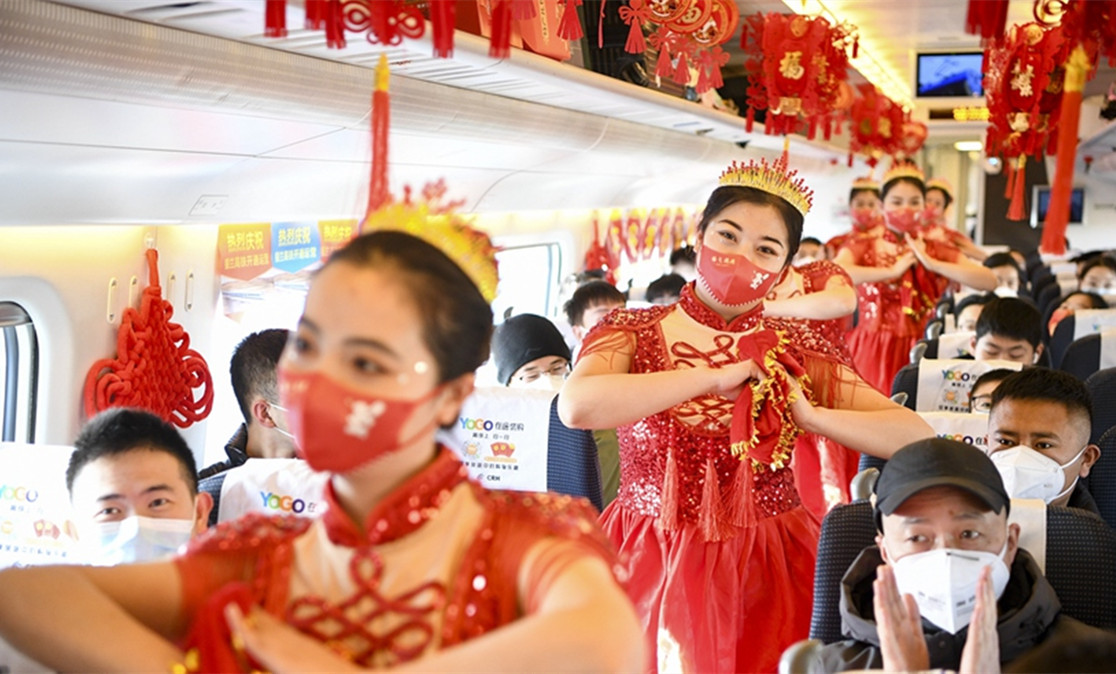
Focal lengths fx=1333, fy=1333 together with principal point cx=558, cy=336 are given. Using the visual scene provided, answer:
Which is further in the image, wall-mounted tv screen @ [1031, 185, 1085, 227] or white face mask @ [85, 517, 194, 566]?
wall-mounted tv screen @ [1031, 185, 1085, 227]

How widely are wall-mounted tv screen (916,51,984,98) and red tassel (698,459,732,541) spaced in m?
12.3

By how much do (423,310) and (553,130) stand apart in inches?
183

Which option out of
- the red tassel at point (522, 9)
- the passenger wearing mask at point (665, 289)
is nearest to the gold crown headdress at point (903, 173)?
the passenger wearing mask at point (665, 289)

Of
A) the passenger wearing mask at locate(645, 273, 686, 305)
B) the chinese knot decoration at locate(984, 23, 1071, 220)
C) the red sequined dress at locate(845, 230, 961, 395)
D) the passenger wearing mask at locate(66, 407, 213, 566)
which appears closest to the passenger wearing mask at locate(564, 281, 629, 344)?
the passenger wearing mask at locate(645, 273, 686, 305)

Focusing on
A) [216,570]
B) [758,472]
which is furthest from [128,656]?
[758,472]

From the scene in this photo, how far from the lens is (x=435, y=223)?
1.73m

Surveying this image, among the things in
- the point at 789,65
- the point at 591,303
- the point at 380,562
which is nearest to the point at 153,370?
the point at 591,303

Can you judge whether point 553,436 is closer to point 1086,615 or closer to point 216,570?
point 1086,615

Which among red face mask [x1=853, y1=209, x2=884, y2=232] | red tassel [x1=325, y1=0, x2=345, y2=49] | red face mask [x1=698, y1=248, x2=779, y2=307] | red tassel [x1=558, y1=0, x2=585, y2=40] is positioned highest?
red tassel [x1=558, y1=0, x2=585, y2=40]

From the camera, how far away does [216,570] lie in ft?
5.72

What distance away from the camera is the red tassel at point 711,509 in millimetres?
3496

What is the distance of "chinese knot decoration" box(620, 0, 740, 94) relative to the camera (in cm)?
448

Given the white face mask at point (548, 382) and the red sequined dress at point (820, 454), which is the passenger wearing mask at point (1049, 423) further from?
the white face mask at point (548, 382)

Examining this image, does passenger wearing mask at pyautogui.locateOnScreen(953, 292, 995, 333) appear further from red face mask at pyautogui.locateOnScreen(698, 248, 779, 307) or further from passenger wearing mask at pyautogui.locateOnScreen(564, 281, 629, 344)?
red face mask at pyautogui.locateOnScreen(698, 248, 779, 307)
